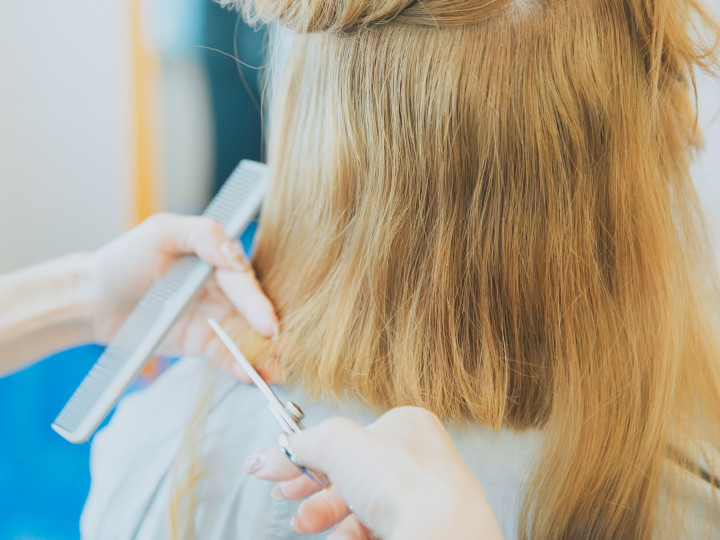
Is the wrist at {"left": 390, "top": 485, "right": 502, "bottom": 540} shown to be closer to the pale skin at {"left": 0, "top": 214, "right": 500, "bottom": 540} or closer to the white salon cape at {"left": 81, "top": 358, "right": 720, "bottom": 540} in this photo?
the pale skin at {"left": 0, "top": 214, "right": 500, "bottom": 540}

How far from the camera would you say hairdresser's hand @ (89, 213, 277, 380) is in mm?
585

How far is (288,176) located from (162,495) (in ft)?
1.07

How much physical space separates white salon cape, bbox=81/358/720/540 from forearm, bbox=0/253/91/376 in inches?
6.1

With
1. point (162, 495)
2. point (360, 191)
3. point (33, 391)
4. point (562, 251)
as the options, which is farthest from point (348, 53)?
point (33, 391)

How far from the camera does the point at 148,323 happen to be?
0.58m

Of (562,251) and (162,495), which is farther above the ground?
(562,251)

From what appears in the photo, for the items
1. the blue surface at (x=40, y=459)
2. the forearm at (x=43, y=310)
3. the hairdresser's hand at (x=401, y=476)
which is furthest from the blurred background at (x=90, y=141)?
the hairdresser's hand at (x=401, y=476)

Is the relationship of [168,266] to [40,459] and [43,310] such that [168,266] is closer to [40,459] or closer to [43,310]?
[43,310]

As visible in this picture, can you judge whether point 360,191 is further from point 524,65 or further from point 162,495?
point 162,495

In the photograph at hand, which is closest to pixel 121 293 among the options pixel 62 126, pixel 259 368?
pixel 259 368

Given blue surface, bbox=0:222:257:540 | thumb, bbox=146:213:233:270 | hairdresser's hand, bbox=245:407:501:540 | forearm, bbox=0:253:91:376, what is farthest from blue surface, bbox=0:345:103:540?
hairdresser's hand, bbox=245:407:501:540

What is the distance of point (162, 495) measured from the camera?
53 cm

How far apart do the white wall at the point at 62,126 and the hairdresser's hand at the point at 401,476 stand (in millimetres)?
697

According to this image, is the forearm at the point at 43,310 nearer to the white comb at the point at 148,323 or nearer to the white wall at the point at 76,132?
the white comb at the point at 148,323
